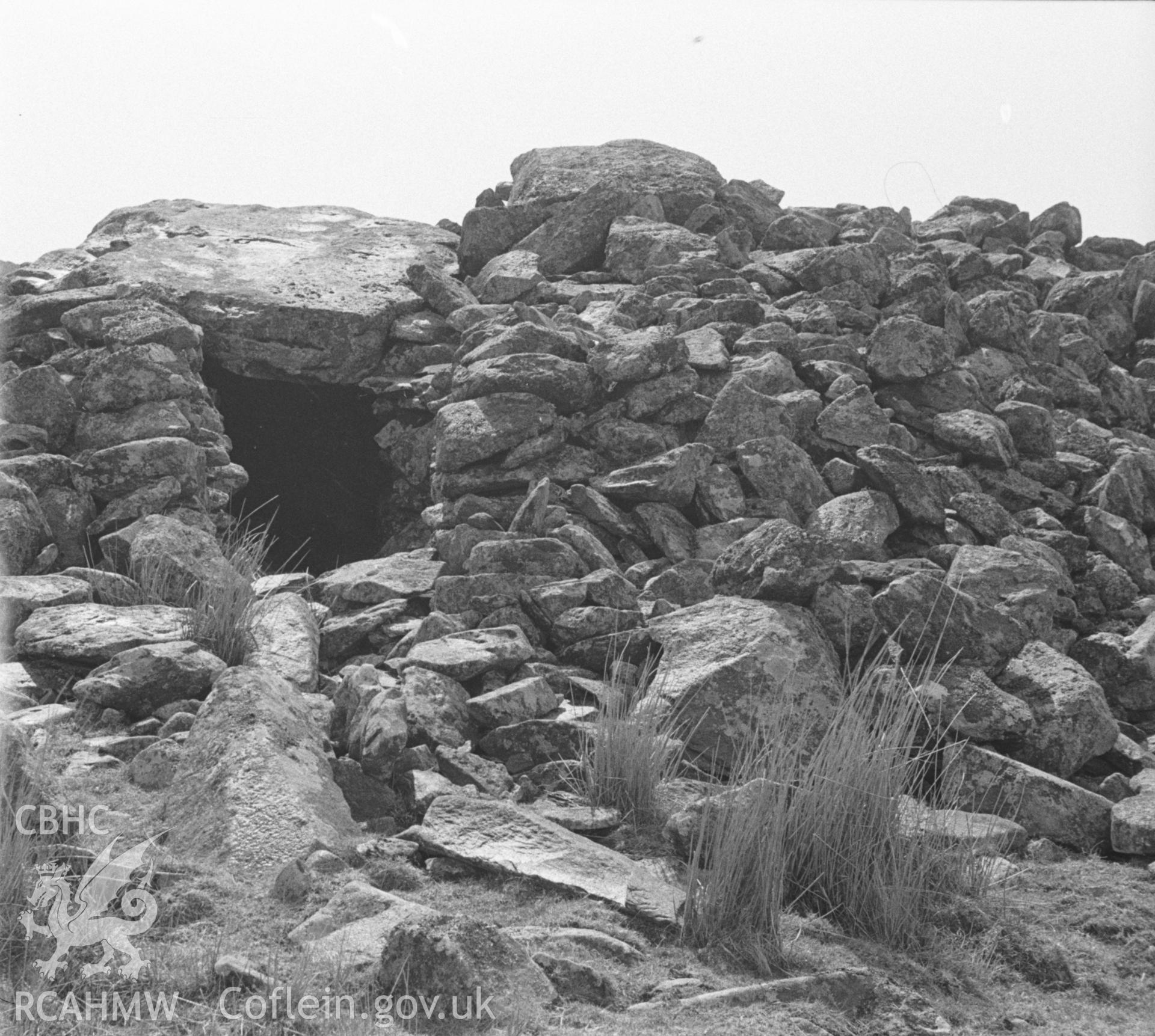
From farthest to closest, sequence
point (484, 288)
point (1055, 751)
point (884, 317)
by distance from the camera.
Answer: point (484, 288), point (884, 317), point (1055, 751)

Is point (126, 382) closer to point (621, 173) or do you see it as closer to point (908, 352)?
point (908, 352)

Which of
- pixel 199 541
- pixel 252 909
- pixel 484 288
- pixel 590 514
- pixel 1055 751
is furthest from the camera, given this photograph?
pixel 484 288

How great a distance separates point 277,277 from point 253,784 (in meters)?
6.92

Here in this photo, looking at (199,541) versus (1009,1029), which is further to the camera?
(199,541)

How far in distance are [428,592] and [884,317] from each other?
16.2 ft

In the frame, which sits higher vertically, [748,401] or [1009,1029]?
[748,401]

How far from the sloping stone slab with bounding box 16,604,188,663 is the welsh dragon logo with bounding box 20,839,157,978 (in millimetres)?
2040

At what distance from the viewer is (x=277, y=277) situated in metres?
10.5

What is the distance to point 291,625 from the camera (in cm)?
643

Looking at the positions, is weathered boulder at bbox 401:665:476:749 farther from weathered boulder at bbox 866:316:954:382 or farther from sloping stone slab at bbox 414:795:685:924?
weathered boulder at bbox 866:316:954:382

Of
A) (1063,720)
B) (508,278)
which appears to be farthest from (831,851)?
(508,278)

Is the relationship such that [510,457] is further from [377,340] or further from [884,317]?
[884,317]

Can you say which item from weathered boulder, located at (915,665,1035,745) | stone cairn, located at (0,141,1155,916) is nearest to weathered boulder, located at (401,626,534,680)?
stone cairn, located at (0,141,1155,916)


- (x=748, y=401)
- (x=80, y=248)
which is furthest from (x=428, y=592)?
(x=80, y=248)
